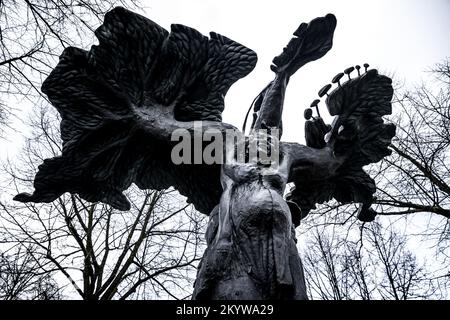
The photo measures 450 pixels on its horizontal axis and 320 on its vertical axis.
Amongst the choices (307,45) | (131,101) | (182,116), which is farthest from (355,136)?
(131,101)

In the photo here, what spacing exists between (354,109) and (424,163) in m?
4.84

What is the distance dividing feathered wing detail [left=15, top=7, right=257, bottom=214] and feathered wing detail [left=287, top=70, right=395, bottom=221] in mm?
917

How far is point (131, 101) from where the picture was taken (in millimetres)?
3742

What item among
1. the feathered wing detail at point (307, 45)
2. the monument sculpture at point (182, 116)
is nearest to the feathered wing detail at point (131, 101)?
the monument sculpture at point (182, 116)

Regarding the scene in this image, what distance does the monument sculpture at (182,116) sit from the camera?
357 centimetres

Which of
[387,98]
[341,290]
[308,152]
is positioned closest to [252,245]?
[308,152]

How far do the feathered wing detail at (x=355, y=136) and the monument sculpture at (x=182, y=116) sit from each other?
10mm

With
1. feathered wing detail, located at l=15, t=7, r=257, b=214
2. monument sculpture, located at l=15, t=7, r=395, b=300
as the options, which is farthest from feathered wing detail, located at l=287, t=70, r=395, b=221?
feathered wing detail, located at l=15, t=7, r=257, b=214

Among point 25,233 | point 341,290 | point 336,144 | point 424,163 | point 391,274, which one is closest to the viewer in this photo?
point 336,144

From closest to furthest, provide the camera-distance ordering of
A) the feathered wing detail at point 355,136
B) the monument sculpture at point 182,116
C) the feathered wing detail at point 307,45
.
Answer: the monument sculpture at point 182,116 → the feathered wing detail at point 307,45 → the feathered wing detail at point 355,136

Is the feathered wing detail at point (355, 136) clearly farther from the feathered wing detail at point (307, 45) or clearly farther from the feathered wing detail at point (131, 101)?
the feathered wing detail at point (131, 101)

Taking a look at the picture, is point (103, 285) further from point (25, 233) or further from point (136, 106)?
point (136, 106)

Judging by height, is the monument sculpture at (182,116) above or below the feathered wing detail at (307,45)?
below

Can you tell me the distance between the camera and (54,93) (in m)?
3.63
